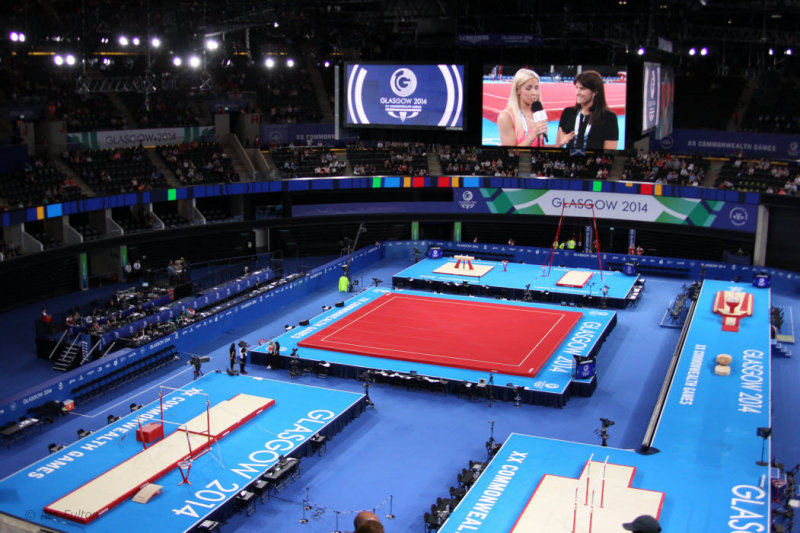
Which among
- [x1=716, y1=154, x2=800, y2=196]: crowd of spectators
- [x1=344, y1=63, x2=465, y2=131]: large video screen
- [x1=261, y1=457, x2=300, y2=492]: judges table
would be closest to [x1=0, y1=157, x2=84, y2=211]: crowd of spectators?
[x1=344, y1=63, x2=465, y2=131]: large video screen

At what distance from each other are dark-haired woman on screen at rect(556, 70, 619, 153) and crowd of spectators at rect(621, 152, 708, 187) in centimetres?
1930

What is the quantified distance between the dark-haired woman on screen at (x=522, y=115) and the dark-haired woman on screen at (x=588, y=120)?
0.88 metres

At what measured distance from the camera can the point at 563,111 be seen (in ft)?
96.7

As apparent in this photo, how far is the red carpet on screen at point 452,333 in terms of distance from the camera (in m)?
32.5

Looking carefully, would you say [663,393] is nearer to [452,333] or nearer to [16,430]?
[452,333]

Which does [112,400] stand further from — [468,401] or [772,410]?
[772,410]

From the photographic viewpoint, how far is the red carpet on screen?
107 feet

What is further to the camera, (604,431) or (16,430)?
(16,430)

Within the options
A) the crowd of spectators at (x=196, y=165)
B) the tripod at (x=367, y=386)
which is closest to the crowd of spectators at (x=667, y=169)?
the crowd of spectators at (x=196, y=165)

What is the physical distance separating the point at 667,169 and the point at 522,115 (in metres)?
21.2

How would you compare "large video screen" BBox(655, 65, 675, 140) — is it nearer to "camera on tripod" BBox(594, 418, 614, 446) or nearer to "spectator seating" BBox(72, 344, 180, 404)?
"camera on tripod" BBox(594, 418, 614, 446)

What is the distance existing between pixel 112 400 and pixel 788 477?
21.5 meters

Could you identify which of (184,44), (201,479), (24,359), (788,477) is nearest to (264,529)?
(201,479)

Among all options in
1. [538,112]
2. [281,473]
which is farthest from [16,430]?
[538,112]
